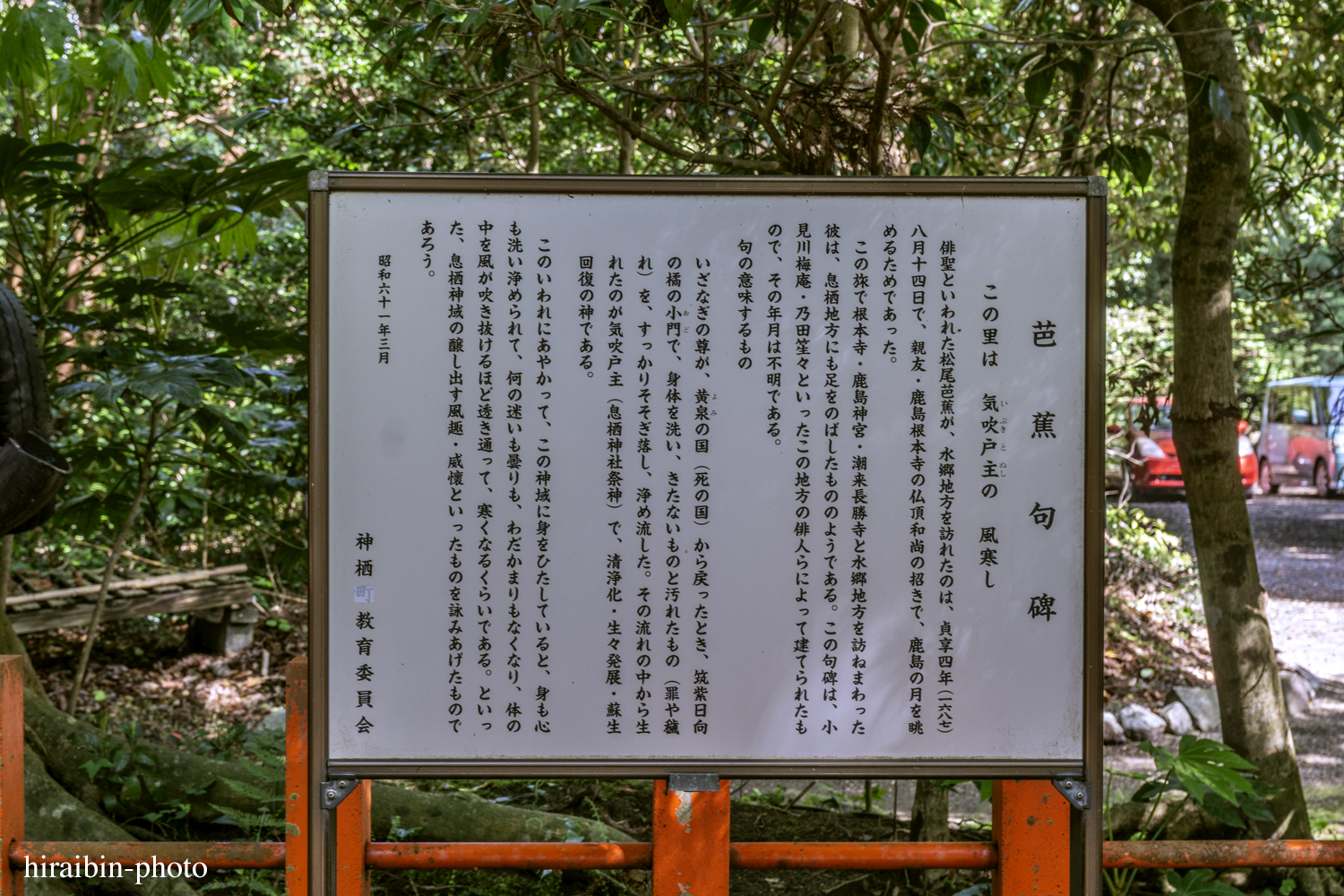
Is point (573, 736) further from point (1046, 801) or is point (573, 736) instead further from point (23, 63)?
point (23, 63)

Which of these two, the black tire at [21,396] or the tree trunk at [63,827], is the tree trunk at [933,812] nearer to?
the tree trunk at [63,827]

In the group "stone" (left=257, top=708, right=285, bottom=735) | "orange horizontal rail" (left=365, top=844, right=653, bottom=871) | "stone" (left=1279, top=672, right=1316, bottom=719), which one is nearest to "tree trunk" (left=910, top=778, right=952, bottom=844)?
"orange horizontal rail" (left=365, top=844, right=653, bottom=871)

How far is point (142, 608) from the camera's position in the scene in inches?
248

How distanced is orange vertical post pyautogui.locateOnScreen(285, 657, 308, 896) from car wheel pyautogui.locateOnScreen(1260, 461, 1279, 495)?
20.2 m

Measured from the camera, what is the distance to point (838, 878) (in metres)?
3.46

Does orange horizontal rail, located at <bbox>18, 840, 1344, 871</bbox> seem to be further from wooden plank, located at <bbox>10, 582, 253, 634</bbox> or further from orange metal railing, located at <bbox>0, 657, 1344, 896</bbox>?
wooden plank, located at <bbox>10, 582, 253, 634</bbox>

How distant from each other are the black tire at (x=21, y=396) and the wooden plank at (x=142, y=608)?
3987 millimetres

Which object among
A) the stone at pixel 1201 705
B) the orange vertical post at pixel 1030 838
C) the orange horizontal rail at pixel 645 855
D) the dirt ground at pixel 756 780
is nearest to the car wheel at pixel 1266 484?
the dirt ground at pixel 756 780

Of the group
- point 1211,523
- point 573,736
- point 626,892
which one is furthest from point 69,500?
point 1211,523

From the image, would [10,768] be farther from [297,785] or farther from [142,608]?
[142,608]

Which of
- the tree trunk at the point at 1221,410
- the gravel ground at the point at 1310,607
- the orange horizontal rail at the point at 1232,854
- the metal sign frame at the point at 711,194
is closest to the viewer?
the metal sign frame at the point at 711,194

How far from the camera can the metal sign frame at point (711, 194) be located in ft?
6.62

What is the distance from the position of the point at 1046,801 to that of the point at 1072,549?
0.68m

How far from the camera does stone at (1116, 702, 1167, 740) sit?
5750mm
